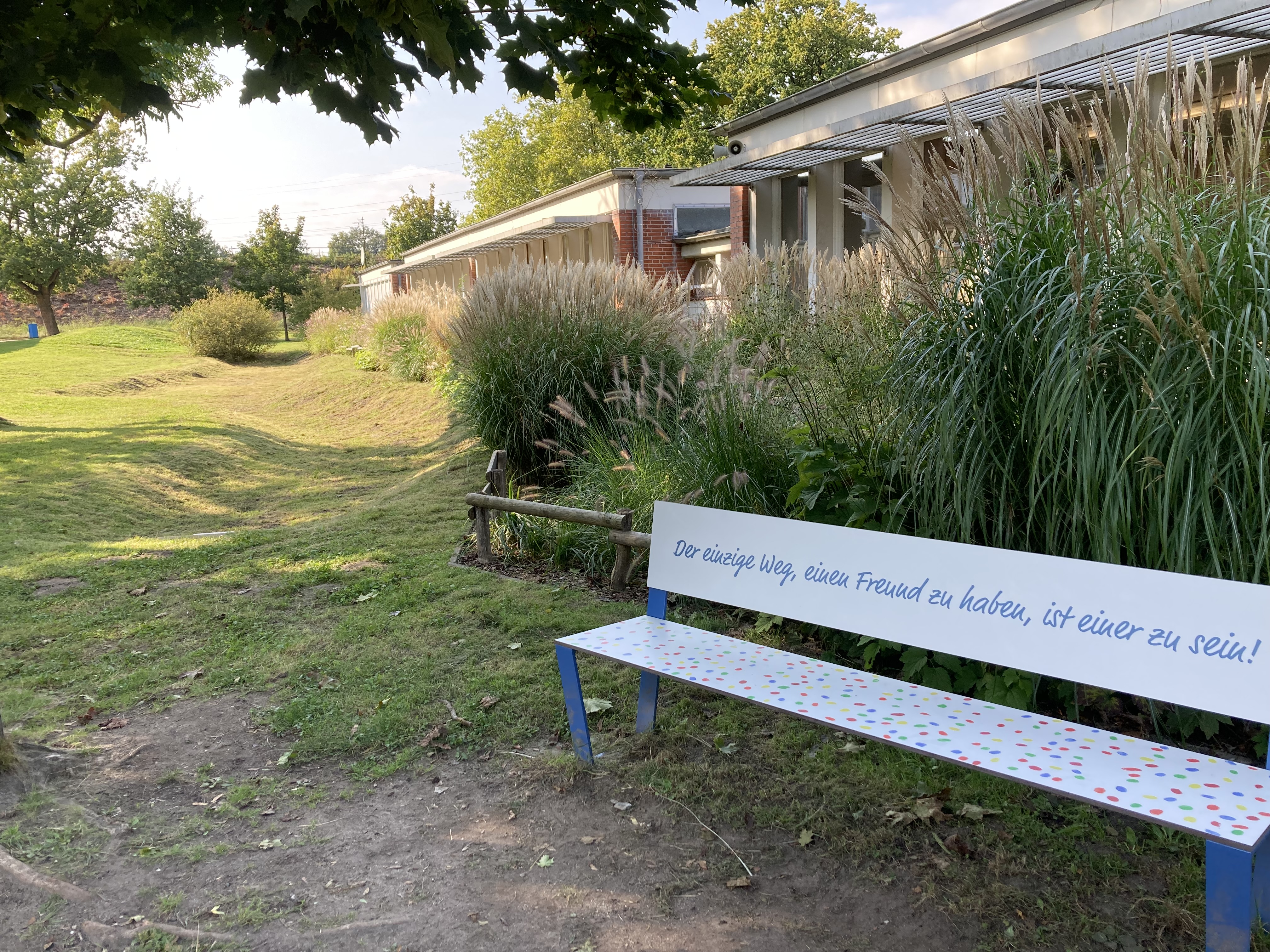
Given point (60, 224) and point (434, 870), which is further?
point (60, 224)

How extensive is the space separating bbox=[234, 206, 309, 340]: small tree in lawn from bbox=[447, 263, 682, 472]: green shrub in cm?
3948

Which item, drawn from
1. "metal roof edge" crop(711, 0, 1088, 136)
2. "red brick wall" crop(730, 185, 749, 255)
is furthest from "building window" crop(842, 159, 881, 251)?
"red brick wall" crop(730, 185, 749, 255)

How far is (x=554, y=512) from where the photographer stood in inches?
208

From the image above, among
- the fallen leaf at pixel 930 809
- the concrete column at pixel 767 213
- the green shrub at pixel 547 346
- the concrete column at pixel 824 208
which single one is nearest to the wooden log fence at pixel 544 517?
the green shrub at pixel 547 346

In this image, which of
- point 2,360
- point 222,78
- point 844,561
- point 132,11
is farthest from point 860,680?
point 2,360

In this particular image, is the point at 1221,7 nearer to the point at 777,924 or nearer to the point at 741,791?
the point at 741,791

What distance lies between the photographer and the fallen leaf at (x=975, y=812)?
9.00 ft

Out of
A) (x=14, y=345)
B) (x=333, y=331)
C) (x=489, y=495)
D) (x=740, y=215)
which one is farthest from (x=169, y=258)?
(x=489, y=495)

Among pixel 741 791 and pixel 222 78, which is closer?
pixel 741 791

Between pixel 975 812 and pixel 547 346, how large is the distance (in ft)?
18.2

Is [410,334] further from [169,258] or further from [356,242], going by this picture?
[356,242]

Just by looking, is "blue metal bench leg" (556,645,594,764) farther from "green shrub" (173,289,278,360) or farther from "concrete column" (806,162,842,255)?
"green shrub" (173,289,278,360)

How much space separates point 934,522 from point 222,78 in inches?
796

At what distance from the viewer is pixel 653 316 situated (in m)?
7.92
